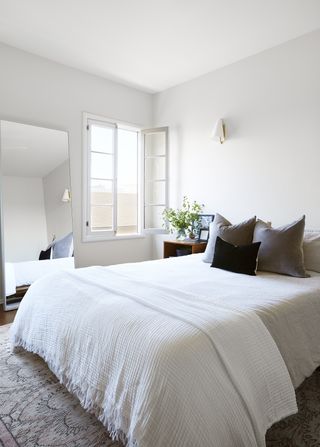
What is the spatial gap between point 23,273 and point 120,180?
185cm

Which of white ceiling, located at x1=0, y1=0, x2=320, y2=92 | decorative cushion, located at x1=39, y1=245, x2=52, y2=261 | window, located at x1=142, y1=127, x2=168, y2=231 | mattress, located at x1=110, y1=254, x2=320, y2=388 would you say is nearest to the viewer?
mattress, located at x1=110, y1=254, x2=320, y2=388

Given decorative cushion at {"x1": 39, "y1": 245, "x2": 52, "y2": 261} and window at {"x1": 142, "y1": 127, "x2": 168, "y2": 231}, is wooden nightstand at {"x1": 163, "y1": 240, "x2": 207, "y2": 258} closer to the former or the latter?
window at {"x1": 142, "y1": 127, "x2": 168, "y2": 231}

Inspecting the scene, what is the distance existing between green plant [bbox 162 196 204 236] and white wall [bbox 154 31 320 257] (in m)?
0.12

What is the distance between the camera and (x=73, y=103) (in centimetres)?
388

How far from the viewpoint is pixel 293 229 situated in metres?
2.44

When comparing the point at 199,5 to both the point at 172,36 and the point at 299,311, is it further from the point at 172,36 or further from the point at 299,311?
the point at 299,311

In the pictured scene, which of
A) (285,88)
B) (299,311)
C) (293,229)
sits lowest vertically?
(299,311)

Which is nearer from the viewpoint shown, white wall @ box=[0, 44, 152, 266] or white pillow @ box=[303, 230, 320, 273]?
white pillow @ box=[303, 230, 320, 273]

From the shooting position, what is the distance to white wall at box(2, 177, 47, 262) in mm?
3428

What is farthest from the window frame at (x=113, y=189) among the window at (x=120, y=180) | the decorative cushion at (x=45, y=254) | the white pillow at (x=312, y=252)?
the white pillow at (x=312, y=252)

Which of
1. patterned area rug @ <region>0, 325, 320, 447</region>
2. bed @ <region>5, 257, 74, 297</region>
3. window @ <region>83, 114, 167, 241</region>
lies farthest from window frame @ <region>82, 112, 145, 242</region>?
patterned area rug @ <region>0, 325, 320, 447</region>

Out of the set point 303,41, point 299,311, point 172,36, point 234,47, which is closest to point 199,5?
point 172,36

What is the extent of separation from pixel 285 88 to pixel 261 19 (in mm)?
725

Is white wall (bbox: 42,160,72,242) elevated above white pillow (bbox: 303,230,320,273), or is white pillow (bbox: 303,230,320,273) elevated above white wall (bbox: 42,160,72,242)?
white wall (bbox: 42,160,72,242)
